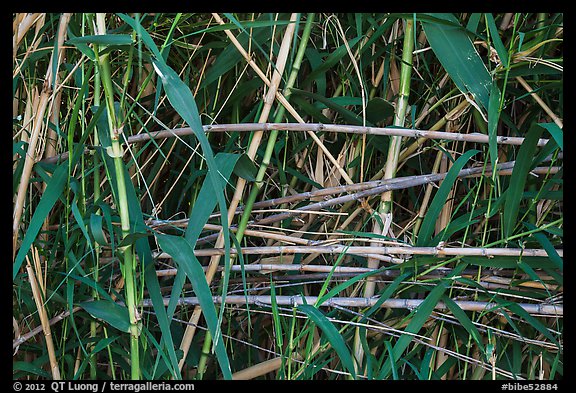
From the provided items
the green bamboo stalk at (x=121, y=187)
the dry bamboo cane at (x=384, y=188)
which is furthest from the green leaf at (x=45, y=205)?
the dry bamboo cane at (x=384, y=188)

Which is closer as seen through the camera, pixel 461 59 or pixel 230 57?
pixel 461 59

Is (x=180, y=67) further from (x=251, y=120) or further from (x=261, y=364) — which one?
(x=261, y=364)

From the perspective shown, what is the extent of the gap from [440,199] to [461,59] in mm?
190

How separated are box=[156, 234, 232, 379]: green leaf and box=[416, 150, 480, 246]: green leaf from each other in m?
0.35

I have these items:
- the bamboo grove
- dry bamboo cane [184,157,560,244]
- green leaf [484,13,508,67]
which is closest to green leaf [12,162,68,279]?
the bamboo grove

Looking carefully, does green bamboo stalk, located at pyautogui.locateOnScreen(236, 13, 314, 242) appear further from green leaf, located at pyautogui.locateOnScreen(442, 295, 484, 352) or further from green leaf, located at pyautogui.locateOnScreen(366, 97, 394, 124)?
green leaf, located at pyautogui.locateOnScreen(442, 295, 484, 352)

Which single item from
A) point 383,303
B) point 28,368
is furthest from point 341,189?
point 28,368

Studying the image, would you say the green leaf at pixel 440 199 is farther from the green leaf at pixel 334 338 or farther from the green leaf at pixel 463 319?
the green leaf at pixel 334 338

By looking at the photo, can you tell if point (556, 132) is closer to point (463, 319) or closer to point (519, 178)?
point (519, 178)

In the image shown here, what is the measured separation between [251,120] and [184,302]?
325 millimetres

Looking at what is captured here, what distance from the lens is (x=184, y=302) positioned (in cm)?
82

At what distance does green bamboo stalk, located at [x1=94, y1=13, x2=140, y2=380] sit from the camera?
62 cm

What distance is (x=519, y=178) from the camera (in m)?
0.74
